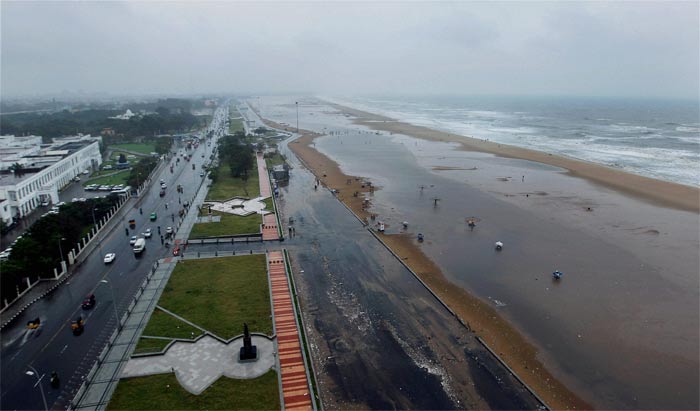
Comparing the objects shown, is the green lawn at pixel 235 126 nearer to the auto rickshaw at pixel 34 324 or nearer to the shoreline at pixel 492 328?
the shoreline at pixel 492 328

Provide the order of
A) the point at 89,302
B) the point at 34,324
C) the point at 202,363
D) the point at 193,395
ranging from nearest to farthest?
the point at 193,395
the point at 202,363
the point at 34,324
the point at 89,302

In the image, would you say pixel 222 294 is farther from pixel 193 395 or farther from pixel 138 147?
pixel 138 147

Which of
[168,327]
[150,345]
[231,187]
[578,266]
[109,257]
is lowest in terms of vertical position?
[150,345]

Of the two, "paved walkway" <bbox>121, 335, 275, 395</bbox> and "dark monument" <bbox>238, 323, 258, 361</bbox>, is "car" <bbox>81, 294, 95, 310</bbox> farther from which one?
"dark monument" <bbox>238, 323, 258, 361</bbox>

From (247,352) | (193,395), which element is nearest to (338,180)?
(247,352)

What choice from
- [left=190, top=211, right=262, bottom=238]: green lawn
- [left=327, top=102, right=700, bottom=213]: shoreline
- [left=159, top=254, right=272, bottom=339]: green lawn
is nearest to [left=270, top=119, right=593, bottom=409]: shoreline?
[left=190, top=211, right=262, bottom=238]: green lawn

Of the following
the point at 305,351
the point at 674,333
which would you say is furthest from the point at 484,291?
the point at 305,351
